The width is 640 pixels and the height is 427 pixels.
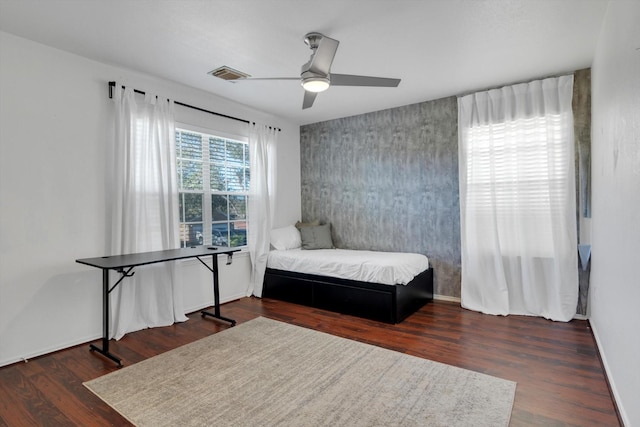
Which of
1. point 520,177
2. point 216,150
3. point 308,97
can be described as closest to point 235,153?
point 216,150

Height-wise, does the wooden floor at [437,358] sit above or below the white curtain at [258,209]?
below

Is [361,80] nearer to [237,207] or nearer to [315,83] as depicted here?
[315,83]

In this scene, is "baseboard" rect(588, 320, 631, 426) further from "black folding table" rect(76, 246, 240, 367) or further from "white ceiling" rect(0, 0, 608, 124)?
"black folding table" rect(76, 246, 240, 367)

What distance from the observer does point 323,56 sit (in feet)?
7.68

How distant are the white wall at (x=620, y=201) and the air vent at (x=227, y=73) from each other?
2.88 meters

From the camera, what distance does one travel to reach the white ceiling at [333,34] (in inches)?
86.8

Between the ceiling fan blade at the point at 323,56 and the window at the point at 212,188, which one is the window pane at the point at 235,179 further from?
the ceiling fan blade at the point at 323,56

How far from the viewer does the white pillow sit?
466cm

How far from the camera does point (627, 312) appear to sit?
5.56ft

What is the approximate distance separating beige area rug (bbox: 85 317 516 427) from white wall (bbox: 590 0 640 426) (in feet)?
2.15

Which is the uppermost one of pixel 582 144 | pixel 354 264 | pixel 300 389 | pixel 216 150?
pixel 216 150

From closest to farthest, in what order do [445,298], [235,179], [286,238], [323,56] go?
[323,56] → [445,298] → [235,179] → [286,238]

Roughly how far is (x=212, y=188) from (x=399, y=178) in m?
2.45

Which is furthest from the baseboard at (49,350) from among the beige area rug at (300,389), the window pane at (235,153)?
the window pane at (235,153)
